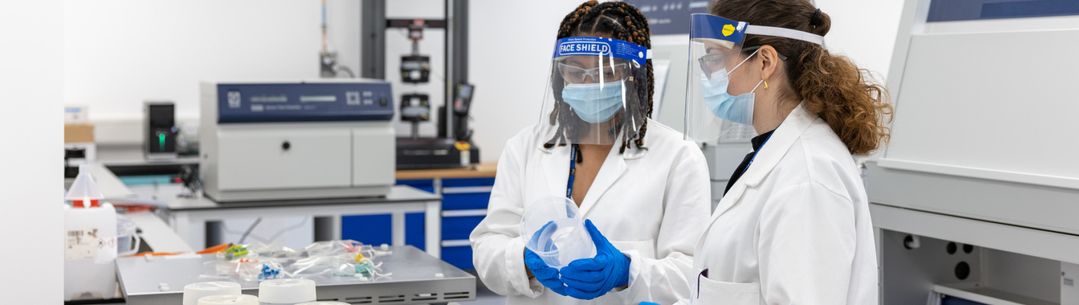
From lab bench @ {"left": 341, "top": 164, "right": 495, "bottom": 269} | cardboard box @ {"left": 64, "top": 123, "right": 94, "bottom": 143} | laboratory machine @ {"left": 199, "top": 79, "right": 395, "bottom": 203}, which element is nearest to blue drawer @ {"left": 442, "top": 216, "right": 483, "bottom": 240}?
lab bench @ {"left": 341, "top": 164, "right": 495, "bottom": 269}

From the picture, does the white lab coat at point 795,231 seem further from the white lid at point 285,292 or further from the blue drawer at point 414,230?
the blue drawer at point 414,230

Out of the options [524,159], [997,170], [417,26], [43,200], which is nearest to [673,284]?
[524,159]

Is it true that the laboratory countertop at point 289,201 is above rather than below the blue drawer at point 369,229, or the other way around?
above

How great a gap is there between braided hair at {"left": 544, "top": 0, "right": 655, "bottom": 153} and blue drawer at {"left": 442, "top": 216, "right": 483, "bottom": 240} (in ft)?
10.8

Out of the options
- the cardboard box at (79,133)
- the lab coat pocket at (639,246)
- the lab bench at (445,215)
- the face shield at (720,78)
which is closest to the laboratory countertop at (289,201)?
the lab bench at (445,215)

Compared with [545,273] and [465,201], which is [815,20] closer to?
[545,273]

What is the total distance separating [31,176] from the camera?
1592mm

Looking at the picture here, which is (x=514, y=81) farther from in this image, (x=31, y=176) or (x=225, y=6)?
(x=31, y=176)

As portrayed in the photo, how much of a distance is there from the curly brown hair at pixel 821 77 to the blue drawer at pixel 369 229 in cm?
388

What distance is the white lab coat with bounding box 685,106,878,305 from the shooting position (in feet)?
4.12

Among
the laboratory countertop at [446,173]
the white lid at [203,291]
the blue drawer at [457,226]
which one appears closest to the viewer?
the white lid at [203,291]

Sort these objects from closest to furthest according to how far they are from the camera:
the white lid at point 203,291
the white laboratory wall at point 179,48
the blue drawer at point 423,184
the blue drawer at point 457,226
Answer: the white lid at point 203,291
the blue drawer at point 423,184
the blue drawer at point 457,226
the white laboratory wall at point 179,48

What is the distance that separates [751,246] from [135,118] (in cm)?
505

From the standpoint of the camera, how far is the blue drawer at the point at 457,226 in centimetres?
517
